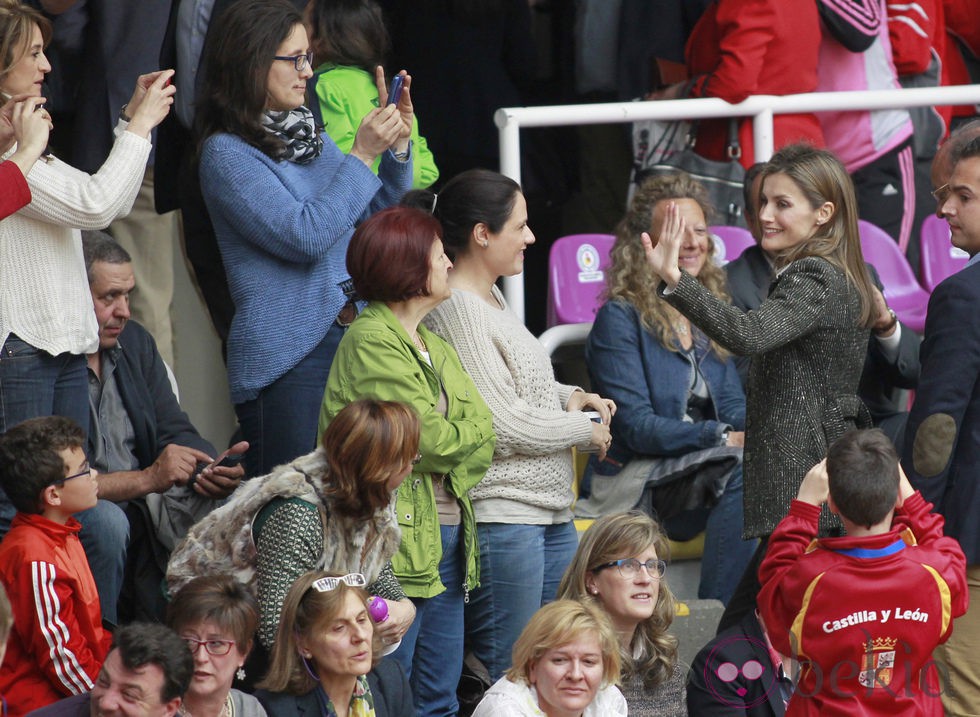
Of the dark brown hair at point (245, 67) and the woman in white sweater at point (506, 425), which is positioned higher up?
the dark brown hair at point (245, 67)

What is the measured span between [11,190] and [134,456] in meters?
1.18

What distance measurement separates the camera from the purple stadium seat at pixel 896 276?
239 inches

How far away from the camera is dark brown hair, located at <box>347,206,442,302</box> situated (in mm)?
4055

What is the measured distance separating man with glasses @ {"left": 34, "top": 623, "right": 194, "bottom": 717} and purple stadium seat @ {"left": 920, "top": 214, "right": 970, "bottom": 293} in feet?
12.6

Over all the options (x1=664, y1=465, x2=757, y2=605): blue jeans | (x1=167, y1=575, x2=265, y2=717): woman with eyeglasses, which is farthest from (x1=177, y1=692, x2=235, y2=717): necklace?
(x1=664, y1=465, x2=757, y2=605): blue jeans

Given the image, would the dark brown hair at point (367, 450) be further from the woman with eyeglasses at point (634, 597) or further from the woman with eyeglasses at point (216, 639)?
the woman with eyeglasses at point (634, 597)

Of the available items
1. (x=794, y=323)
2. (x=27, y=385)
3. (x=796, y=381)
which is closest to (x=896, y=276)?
(x=796, y=381)

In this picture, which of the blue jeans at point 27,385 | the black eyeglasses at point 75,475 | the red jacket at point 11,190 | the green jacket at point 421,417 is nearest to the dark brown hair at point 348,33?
the green jacket at point 421,417

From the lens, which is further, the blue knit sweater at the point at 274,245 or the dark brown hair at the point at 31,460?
the blue knit sweater at the point at 274,245

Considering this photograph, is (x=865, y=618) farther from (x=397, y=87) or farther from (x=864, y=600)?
(x=397, y=87)

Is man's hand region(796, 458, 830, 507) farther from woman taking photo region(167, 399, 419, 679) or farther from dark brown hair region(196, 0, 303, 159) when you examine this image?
dark brown hair region(196, 0, 303, 159)

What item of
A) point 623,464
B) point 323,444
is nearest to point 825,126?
point 623,464

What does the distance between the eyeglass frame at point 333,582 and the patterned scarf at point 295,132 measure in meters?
1.31

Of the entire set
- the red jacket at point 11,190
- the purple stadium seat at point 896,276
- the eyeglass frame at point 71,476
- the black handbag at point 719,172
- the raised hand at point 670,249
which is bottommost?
the eyeglass frame at point 71,476
